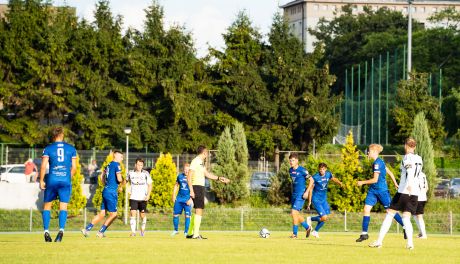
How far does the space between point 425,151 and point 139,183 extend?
1919cm

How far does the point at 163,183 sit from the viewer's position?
43.9 meters

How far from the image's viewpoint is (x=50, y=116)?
57594 millimetres

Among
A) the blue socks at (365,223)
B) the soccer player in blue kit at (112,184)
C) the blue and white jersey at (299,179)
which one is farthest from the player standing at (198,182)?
the blue socks at (365,223)

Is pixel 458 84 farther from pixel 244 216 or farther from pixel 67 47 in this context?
pixel 244 216

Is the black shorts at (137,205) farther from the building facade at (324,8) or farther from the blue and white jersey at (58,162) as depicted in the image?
the building facade at (324,8)

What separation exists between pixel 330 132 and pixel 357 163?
1409 cm

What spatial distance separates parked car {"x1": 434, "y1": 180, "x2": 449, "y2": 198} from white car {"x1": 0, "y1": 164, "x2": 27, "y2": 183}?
1870cm

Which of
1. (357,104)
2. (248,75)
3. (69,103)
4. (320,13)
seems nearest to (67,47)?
(69,103)

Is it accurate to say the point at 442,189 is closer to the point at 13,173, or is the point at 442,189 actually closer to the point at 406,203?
the point at 13,173

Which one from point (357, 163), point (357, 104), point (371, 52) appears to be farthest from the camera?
point (371, 52)

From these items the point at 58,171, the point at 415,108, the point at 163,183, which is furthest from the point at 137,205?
the point at 415,108

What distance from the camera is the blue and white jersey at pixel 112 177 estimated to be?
26.0m

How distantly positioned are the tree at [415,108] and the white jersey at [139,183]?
32.8m

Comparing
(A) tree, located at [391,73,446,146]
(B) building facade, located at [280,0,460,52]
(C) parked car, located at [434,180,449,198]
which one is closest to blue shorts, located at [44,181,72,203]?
(C) parked car, located at [434,180,449,198]
